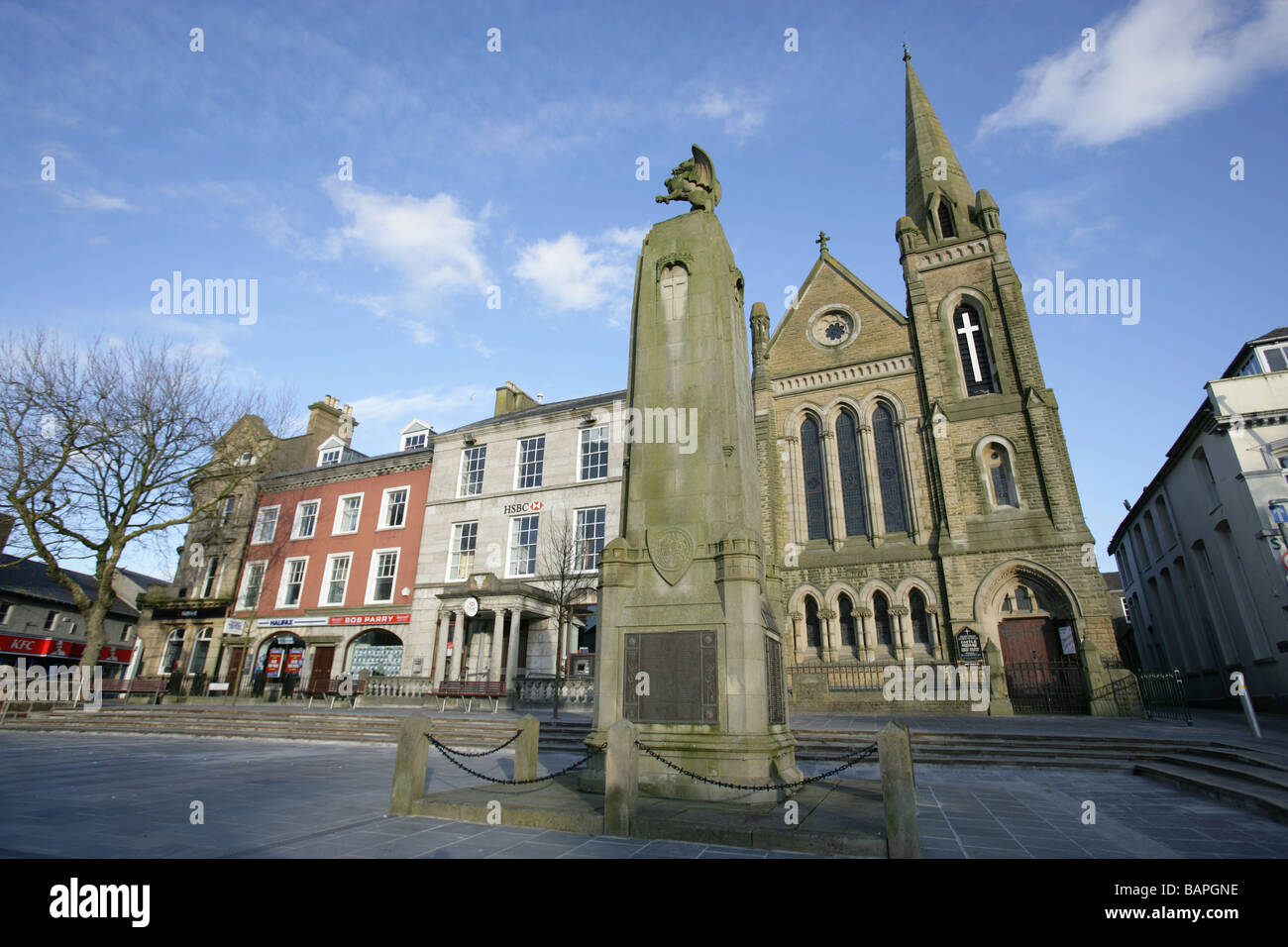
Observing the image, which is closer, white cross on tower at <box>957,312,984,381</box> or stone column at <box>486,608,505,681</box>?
stone column at <box>486,608,505,681</box>

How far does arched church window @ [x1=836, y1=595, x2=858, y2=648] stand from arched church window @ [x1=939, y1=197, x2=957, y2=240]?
18.8 m

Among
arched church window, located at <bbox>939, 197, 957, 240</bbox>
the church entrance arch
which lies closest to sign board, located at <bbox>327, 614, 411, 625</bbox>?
the church entrance arch

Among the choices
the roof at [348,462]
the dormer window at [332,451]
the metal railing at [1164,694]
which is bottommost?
the metal railing at [1164,694]

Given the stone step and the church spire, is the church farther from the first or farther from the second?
the stone step

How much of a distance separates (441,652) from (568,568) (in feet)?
22.4

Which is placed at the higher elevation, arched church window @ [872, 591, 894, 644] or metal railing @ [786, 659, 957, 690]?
arched church window @ [872, 591, 894, 644]

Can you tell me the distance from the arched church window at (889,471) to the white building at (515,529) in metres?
11.7

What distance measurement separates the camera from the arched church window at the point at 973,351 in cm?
2697

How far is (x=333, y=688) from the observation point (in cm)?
2569

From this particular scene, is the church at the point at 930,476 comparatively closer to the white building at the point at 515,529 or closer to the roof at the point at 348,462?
the white building at the point at 515,529

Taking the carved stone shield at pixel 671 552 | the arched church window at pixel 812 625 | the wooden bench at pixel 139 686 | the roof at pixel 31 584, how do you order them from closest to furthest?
the carved stone shield at pixel 671 552
the wooden bench at pixel 139 686
the arched church window at pixel 812 625
the roof at pixel 31 584

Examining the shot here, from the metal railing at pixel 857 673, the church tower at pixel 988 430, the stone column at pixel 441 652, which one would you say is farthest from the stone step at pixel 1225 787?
the stone column at pixel 441 652

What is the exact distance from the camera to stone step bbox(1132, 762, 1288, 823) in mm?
7457
